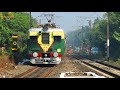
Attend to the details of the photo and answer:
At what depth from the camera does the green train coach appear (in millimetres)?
27016

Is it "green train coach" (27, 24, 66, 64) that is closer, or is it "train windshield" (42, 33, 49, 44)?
"green train coach" (27, 24, 66, 64)

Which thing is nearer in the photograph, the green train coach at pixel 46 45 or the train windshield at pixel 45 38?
the green train coach at pixel 46 45

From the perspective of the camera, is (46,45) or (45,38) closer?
(46,45)

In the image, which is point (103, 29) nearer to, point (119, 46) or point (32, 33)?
point (119, 46)

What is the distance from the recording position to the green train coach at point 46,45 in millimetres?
27016

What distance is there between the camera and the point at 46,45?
27156 millimetres

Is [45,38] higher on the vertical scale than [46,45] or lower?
higher
